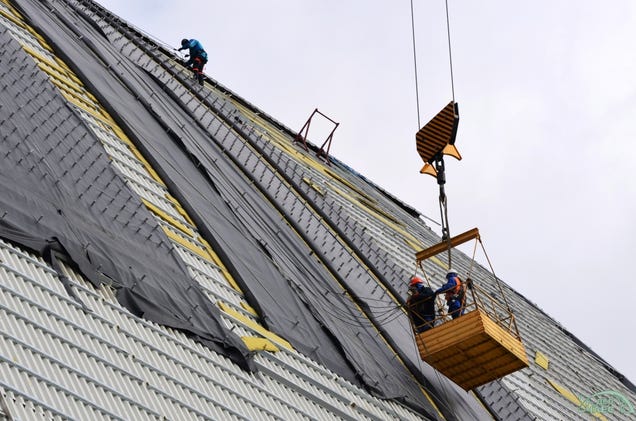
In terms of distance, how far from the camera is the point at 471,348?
19.6 meters

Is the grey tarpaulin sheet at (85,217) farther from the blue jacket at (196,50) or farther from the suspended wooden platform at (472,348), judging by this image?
the blue jacket at (196,50)

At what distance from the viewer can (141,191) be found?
19.4 m

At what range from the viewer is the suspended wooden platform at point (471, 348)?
752 inches

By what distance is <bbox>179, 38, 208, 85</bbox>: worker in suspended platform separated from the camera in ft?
110

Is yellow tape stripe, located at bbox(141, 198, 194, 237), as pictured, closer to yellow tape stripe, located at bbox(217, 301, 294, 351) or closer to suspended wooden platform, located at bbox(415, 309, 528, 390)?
yellow tape stripe, located at bbox(217, 301, 294, 351)

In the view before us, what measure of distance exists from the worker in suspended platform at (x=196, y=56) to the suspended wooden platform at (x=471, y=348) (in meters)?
15.5

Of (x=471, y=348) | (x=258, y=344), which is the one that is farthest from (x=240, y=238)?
(x=471, y=348)

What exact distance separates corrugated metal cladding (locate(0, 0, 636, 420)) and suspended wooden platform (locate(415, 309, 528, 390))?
0.76 m

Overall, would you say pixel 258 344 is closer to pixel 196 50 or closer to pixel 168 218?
pixel 168 218

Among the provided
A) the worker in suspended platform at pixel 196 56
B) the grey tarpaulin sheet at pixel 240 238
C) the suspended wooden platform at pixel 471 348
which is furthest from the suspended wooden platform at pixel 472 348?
the worker in suspended platform at pixel 196 56

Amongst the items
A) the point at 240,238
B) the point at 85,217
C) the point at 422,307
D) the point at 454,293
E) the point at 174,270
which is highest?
the point at 454,293

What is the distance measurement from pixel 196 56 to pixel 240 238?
14.3m

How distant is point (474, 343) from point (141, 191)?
623cm

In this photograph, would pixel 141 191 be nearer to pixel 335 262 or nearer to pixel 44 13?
pixel 335 262
